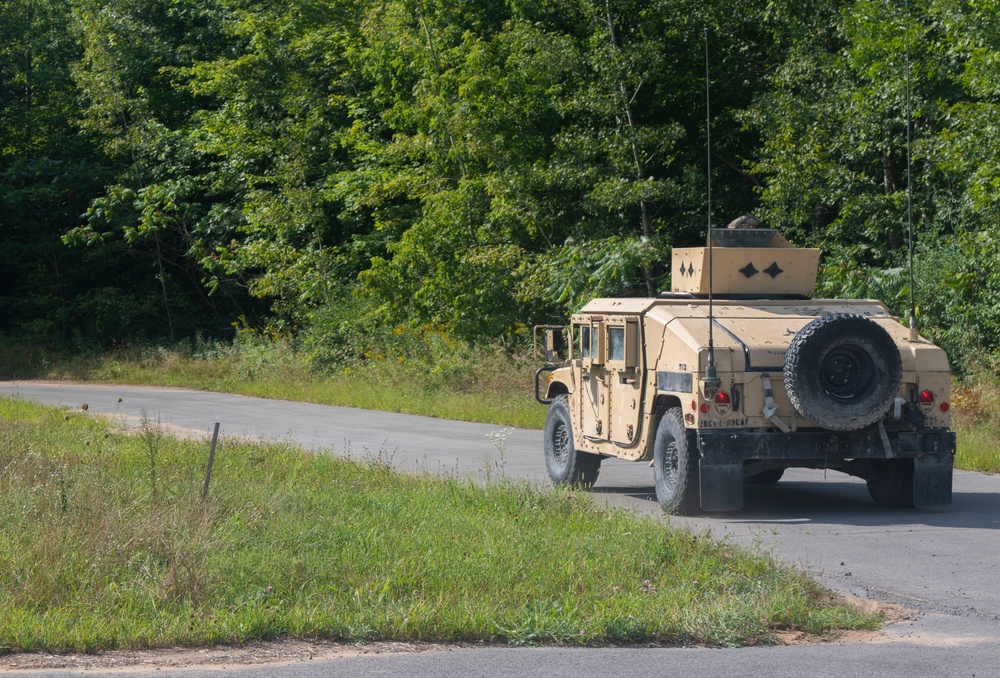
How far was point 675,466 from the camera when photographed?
460 inches

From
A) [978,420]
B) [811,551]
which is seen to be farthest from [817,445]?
[978,420]

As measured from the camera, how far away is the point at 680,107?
28594mm

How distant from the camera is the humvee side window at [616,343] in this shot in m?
12.4

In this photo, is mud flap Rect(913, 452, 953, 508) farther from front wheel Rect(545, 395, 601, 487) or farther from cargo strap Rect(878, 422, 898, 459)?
front wheel Rect(545, 395, 601, 487)

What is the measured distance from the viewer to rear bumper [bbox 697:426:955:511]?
1114 centimetres

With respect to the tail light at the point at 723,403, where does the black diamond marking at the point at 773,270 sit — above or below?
above

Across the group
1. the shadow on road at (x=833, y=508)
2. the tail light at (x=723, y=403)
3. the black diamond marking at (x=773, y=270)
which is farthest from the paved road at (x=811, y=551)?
the black diamond marking at (x=773, y=270)

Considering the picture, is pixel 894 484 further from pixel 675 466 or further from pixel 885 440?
pixel 675 466

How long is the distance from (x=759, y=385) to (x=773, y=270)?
81.4 inches

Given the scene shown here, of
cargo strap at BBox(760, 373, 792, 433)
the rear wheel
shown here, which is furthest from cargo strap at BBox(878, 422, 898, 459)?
cargo strap at BBox(760, 373, 792, 433)

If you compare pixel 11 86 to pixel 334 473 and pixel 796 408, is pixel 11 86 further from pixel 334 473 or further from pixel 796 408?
pixel 796 408

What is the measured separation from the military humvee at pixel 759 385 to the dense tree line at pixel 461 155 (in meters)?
8.21

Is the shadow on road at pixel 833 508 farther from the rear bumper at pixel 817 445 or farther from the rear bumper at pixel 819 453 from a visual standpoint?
the rear bumper at pixel 817 445

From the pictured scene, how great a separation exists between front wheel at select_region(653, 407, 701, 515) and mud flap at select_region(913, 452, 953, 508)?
2.08m
